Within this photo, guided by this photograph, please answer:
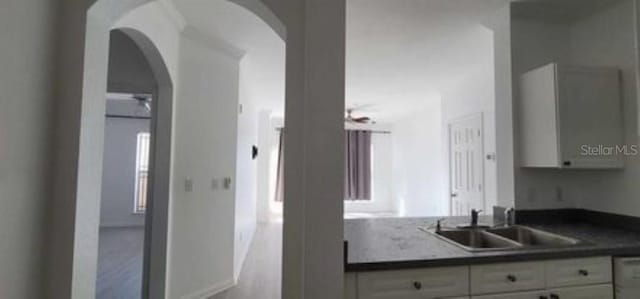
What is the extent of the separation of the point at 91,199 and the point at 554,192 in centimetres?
319

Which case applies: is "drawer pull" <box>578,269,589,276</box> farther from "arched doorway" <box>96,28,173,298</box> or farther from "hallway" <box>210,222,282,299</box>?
"arched doorway" <box>96,28,173,298</box>

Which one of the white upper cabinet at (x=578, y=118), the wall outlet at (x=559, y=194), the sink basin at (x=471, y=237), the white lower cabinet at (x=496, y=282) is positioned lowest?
the white lower cabinet at (x=496, y=282)

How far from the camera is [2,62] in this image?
1.16m

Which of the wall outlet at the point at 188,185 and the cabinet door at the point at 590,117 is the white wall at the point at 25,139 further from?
the cabinet door at the point at 590,117

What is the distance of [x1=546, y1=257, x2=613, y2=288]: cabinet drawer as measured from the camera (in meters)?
1.65

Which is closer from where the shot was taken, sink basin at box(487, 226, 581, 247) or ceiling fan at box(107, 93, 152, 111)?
sink basin at box(487, 226, 581, 247)

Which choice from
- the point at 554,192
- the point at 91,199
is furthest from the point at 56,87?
the point at 554,192

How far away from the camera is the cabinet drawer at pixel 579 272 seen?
1650 millimetres

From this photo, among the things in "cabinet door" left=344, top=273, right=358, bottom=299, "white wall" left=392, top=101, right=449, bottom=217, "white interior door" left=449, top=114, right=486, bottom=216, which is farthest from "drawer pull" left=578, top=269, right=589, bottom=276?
"white wall" left=392, top=101, right=449, bottom=217

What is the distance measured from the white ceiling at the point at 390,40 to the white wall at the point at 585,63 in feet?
1.58

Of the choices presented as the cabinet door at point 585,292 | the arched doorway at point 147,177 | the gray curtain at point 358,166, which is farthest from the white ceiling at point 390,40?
the gray curtain at point 358,166

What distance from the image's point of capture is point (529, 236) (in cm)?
219

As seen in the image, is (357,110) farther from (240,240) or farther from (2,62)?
(2,62)

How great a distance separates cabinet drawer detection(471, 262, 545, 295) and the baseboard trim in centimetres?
245
